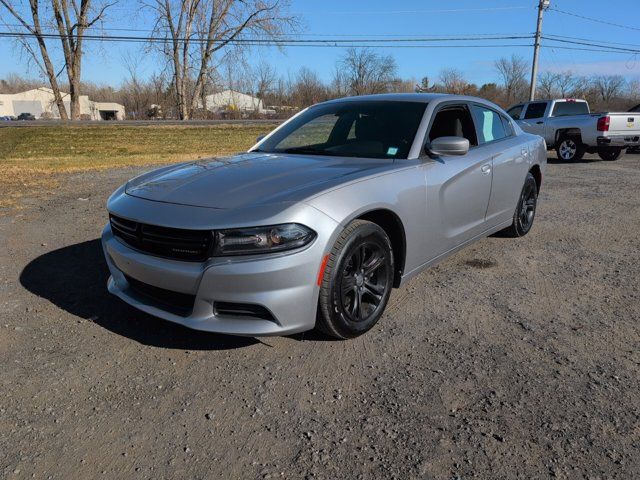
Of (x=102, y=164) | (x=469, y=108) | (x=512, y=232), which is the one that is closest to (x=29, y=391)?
(x=469, y=108)

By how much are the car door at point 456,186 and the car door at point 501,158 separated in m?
0.14

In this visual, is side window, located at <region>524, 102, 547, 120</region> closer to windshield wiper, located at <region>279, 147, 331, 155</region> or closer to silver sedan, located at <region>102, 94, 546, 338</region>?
silver sedan, located at <region>102, 94, 546, 338</region>

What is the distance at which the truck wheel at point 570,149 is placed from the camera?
1362 centimetres

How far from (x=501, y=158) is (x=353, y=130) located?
59.2 inches

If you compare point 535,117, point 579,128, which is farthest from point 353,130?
point 535,117

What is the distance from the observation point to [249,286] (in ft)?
8.88

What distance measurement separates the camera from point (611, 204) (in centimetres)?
769

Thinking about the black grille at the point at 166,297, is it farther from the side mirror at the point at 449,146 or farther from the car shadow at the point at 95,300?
the side mirror at the point at 449,146

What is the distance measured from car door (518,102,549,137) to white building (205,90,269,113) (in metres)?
46.3

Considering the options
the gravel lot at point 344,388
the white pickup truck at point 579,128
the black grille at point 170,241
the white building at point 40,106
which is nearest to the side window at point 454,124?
the gravel lot at point 344,388

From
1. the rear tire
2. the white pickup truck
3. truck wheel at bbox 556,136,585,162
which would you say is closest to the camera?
the rear tire

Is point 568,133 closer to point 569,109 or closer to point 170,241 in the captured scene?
point 569,109

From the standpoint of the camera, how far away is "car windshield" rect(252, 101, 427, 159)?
391 centimetres

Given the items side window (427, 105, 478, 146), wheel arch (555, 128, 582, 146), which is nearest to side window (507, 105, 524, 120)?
wheel arch (555, 128, 582, 146)
